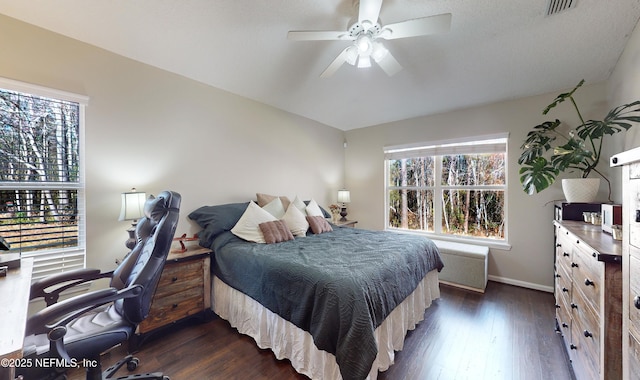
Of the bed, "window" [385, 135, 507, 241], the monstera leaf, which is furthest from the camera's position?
"window" [385, 135, 507, 241]

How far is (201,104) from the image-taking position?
111 inches

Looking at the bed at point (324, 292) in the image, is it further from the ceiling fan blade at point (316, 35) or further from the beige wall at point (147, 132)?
Answer: the ceiling fan blade at point (316, 35)

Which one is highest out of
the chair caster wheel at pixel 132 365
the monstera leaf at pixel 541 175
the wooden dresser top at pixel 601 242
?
the monstera leaf at pixel 541 175

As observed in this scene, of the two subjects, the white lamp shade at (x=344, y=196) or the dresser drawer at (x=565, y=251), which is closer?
the dresser drawer at (x=565, y=251)

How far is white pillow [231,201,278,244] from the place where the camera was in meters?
2.54

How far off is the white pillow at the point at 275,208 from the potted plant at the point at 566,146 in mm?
2874

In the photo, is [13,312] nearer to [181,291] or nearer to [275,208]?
[181,291]

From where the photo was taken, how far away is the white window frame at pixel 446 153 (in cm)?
335

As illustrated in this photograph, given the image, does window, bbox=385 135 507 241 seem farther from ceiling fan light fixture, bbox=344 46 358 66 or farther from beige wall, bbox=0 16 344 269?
ceiling fan light fixture, bbox=344 46 358 66

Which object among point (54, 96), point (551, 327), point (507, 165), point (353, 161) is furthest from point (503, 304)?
point (54, 96)

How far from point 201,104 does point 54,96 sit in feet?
3.92

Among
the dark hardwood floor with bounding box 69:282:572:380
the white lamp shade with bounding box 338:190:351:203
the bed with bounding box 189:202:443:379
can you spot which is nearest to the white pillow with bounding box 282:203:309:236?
the bed with bounding box 189:202:443:379

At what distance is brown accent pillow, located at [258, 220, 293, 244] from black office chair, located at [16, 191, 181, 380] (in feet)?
3.60

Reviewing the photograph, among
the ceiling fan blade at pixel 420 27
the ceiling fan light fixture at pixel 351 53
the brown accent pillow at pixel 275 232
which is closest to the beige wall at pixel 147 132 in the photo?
the brown accent pillow at pixel 275 232
